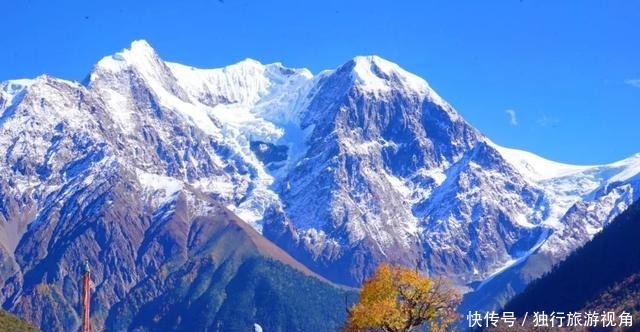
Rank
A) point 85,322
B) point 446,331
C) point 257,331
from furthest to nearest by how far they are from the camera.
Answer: point 446,331, point 85,322, point 257,331

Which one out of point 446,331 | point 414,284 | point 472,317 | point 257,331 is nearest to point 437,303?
point 414,284

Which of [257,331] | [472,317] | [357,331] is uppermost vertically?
[472,317]

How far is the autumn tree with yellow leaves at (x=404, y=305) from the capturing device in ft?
271

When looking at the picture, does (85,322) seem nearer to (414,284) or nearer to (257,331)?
(257,331)

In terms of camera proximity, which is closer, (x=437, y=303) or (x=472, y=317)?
(x=437, y=303)

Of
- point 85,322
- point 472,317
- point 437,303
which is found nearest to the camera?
point 85,322

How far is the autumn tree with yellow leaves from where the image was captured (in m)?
82.6

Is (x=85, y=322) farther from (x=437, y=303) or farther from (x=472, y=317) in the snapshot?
(x=472, y=317)

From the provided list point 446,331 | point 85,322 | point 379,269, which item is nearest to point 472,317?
point 446,331

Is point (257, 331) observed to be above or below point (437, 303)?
below

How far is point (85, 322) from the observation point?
68688mm

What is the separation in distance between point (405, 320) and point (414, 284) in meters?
2.69

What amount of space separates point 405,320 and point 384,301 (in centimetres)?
210

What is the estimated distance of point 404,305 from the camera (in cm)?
8344
